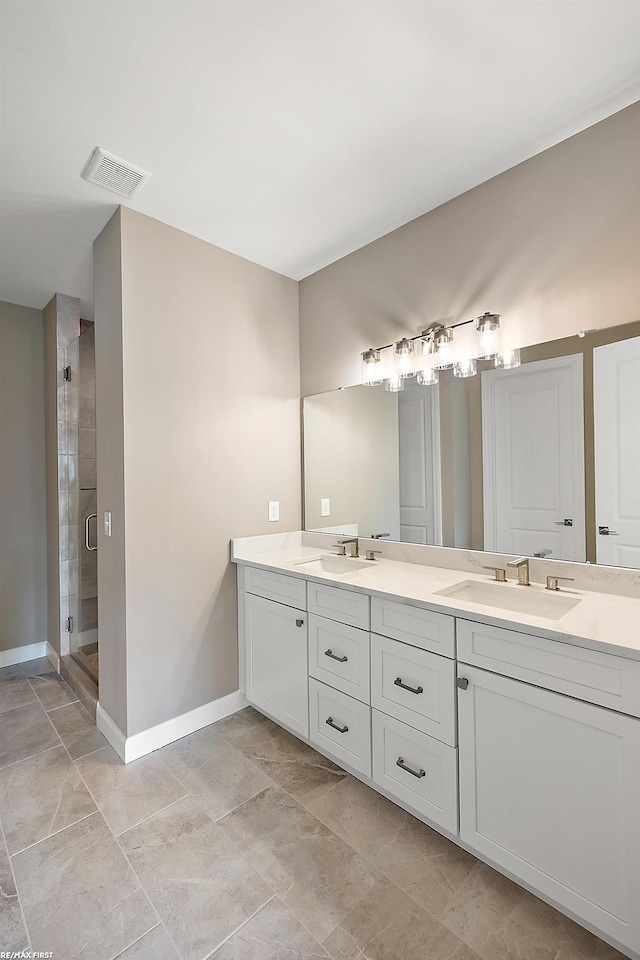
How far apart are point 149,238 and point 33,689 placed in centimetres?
263

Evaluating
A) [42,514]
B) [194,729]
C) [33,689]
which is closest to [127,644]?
[194,729]

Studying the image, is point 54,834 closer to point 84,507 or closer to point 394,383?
point 84,507

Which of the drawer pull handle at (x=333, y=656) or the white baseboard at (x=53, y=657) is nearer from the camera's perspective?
the drawer pull handle at (x=333, y=656)

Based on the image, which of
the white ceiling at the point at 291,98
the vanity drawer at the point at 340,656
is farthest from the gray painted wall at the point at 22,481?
the vanity drawer at the point at 340,656

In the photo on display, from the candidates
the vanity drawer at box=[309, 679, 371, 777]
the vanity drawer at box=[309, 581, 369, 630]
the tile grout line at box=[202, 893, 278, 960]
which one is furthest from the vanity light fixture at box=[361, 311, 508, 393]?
the tile grout line at box=[202, 893, 278, 960]

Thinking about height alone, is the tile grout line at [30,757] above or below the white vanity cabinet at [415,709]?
below

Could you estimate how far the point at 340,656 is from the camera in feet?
5.95

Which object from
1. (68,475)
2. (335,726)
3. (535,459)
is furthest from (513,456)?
(68,475)

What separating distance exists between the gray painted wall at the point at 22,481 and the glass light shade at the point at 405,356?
8.42 feet

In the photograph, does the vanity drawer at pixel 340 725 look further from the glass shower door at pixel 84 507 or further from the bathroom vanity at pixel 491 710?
the glass shower door at pixel 84 507

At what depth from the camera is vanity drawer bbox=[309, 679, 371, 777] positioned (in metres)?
1.72

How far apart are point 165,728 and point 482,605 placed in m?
1.59

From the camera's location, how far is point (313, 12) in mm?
1213

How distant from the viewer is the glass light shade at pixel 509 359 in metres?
1.79
